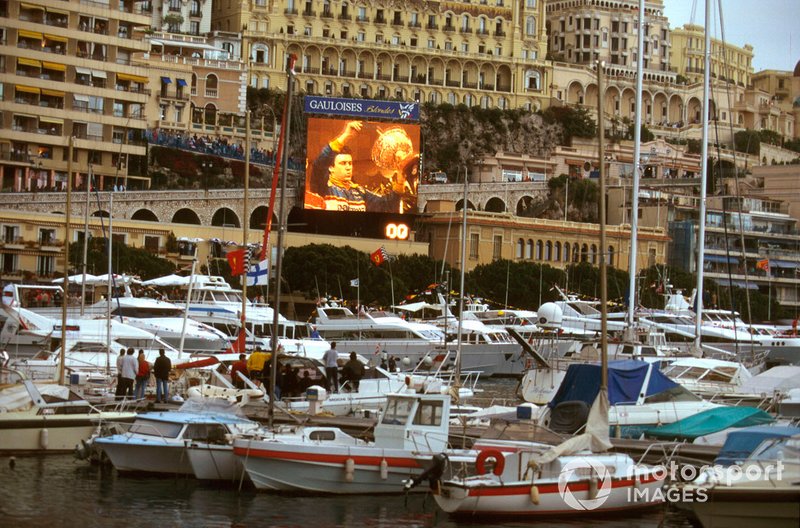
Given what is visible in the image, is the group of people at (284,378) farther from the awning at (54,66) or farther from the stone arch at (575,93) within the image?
the stone arch at (575,93)

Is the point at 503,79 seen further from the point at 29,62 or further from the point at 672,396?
the point at 672,396

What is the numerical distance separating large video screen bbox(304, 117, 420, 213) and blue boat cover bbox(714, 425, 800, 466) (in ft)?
242

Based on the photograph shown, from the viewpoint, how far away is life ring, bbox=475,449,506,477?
28359mm

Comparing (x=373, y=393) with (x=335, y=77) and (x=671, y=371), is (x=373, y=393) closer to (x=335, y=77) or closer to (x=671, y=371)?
(x=671, y=371)

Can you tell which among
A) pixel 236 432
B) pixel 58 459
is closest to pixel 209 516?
pixel 236 432

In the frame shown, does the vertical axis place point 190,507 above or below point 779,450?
below

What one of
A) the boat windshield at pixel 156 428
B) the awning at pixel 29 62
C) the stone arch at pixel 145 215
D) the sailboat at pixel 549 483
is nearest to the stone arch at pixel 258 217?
the stone arch at pixel 145 215

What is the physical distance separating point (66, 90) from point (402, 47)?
51653 mm

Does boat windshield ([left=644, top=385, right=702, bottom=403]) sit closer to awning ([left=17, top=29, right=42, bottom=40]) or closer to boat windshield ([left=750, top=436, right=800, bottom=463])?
boat windshield ([left=750, top=436, right=800, bottom=463])

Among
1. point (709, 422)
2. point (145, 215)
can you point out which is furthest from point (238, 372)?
point (145, 215)

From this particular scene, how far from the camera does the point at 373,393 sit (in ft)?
130

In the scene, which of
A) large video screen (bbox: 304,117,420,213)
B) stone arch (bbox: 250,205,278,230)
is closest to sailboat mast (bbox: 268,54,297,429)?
large video screen (bbox: 304,117,420,213)

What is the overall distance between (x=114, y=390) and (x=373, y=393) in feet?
23.0

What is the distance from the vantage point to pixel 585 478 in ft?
94.1
